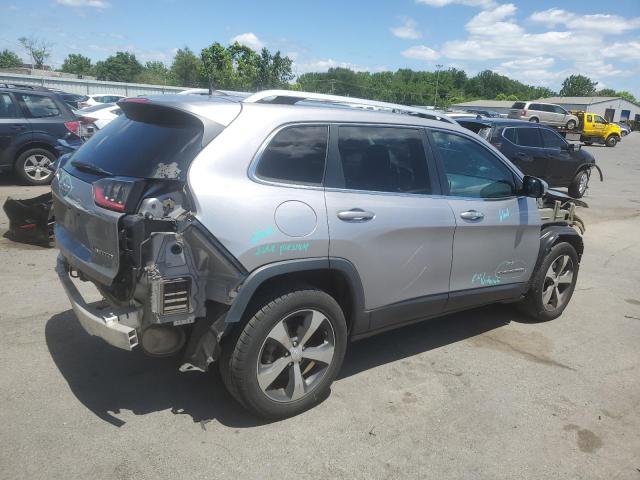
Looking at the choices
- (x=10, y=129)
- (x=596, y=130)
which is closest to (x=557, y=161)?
(x=10, y=129)

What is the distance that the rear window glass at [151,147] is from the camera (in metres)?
2.82

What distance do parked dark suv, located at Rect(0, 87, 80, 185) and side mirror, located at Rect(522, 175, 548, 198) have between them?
26.6ft

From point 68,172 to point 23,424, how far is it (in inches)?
61.0

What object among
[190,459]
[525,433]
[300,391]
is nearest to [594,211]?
[525,433]

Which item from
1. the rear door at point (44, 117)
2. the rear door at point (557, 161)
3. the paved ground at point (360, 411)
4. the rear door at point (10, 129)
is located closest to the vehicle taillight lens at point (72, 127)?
the rear door at point (44, 117)

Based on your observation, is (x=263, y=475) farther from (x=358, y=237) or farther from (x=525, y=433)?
(x=525, y=433)

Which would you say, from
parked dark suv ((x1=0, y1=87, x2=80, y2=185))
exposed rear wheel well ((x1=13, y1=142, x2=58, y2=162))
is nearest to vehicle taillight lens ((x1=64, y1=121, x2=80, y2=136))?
parked dark suv ((x1=0, y1=87, x2=80, y2=185))

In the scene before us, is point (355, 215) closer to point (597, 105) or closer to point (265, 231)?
point (265, 231)

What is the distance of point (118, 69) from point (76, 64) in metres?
25.9

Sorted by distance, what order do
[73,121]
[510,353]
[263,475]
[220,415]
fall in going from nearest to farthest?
[263,475] < [220,415] < [510,353] < [73,121]

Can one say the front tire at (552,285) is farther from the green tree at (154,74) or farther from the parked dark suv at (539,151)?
the green tree at (154,74)

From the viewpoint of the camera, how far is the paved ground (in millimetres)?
2758

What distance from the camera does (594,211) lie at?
37.6 feet

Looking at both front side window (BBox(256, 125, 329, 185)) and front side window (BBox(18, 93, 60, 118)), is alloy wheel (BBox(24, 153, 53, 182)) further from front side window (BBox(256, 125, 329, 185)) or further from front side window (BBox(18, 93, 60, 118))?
front side window (BBox(256, 125, 329, 185))
